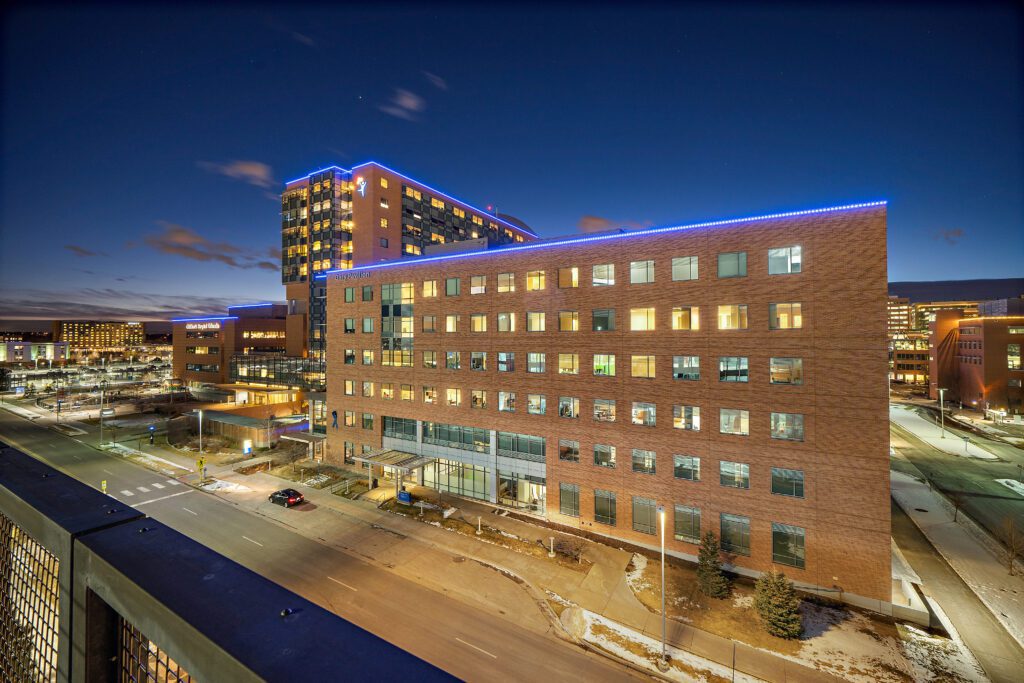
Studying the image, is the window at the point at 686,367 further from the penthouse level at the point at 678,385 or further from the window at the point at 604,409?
the window at the point at 604,409

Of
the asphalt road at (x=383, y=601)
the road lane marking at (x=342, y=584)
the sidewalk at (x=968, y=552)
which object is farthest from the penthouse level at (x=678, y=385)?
the road lane marking at (x=342, y=584)

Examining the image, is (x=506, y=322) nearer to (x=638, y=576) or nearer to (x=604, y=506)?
(x=604, y=506)

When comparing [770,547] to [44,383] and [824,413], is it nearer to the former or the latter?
[824,413]

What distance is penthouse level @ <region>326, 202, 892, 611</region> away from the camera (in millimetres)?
26234

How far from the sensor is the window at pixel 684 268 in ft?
101

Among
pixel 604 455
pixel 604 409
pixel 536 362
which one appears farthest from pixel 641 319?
pixel 604 455

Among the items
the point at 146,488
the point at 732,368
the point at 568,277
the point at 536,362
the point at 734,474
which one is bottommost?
the point at 146,488

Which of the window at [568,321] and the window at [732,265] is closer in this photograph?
the window at [732,265]

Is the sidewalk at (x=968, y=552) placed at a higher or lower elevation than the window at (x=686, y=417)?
lower

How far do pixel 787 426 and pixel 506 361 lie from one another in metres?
21.3

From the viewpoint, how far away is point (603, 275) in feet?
112

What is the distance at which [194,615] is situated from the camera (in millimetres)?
3840

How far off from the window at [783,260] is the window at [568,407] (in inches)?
652

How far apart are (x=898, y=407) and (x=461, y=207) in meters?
99.7
